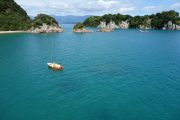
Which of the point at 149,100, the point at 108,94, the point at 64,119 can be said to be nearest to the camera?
the point at 64,119

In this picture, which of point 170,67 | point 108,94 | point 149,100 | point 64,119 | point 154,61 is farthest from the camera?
point 154,61

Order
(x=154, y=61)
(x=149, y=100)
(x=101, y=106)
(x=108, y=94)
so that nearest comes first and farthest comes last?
(x=101, y=106)
(x=149, y=100)
(x=108, y=94)
(x=154, y=61)

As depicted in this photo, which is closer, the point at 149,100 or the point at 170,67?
the point at 149,100

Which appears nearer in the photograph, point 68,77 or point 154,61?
point 68,77

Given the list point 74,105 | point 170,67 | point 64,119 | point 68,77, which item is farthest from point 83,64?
point 64,119

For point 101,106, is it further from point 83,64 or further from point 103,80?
point 83,64

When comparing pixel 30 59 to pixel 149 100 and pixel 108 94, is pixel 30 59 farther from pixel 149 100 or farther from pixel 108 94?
pixel 149 100

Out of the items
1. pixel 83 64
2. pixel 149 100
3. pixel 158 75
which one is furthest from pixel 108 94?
pixel 83 64

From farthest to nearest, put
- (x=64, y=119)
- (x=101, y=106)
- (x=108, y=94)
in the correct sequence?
(x=108, y=94)
(x=101, y=106)
(x=64, y=119)
